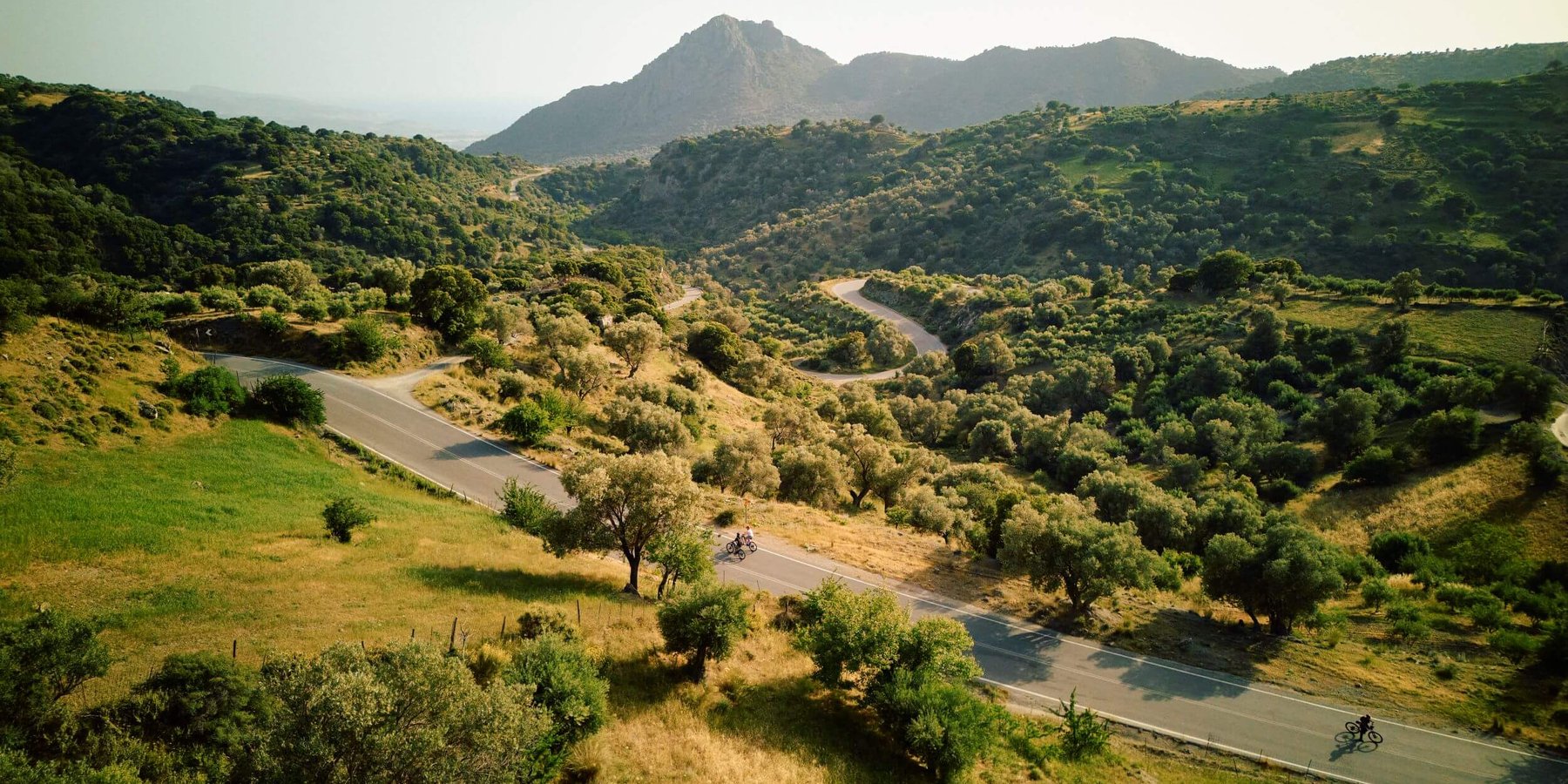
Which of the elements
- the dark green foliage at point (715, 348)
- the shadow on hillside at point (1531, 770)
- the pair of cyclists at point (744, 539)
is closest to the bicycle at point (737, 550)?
the pair of cyclists at point (744, 539)

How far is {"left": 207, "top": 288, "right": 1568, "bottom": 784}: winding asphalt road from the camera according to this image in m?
20.6

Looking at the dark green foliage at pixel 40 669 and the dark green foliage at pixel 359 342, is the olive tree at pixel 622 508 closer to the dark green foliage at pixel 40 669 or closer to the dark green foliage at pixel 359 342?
the dark green foliage at pixel 40 669

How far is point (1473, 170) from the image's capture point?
326 ft

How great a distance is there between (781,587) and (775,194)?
16426cm

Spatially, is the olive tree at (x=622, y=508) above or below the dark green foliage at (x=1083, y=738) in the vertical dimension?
above

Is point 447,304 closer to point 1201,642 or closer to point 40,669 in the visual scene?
point 40,669

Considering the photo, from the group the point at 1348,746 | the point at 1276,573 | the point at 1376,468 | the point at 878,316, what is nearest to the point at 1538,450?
the point at 1376,468

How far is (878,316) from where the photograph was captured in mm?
106812

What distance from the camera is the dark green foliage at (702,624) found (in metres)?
19.7

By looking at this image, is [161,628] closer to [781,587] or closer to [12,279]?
[781,587]

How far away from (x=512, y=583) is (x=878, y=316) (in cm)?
8911

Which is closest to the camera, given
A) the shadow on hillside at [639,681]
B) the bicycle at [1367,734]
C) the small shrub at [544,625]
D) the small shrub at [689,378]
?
the shadow on hillside at [639,681]

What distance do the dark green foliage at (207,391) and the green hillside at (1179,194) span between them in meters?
110

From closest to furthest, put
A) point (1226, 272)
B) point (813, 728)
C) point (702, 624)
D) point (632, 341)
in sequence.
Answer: point (702, 624) → point (813, 728) → point (632, 341) → point (1226, 272)
